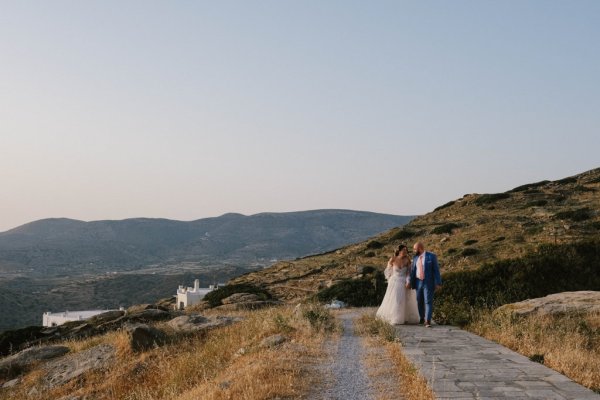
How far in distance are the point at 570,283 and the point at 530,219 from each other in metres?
13.6

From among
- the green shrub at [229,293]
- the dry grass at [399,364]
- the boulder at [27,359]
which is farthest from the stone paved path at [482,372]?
the green shrub at [229,293]

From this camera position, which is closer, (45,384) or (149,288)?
(45,384)

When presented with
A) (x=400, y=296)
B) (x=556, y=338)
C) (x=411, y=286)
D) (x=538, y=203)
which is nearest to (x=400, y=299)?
(x=400, y=296)

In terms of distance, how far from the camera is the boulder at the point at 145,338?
1459 cm

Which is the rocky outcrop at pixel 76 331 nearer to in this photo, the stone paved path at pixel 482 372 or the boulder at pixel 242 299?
the boulder at pixel 242 299

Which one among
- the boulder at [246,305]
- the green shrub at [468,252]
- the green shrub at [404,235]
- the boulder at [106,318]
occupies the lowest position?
the boulder at [106,318]

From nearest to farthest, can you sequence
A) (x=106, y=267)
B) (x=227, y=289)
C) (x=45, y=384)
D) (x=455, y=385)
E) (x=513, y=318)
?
(x=455, y=385) < (x=513, y=318) < (x=45, y=384) < (x=227, y=289) < (x=106, y=267)

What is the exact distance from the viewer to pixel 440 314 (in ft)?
51.3

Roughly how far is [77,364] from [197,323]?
12.4ft

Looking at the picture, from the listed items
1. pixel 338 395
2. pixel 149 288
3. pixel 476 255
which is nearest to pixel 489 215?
pixel 476 255

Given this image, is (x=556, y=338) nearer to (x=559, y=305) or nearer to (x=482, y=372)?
(x=559, y=305)

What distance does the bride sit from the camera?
14.5 meters

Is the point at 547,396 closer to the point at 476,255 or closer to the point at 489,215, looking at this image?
the point at 476,255

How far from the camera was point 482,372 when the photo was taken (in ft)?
26.8
